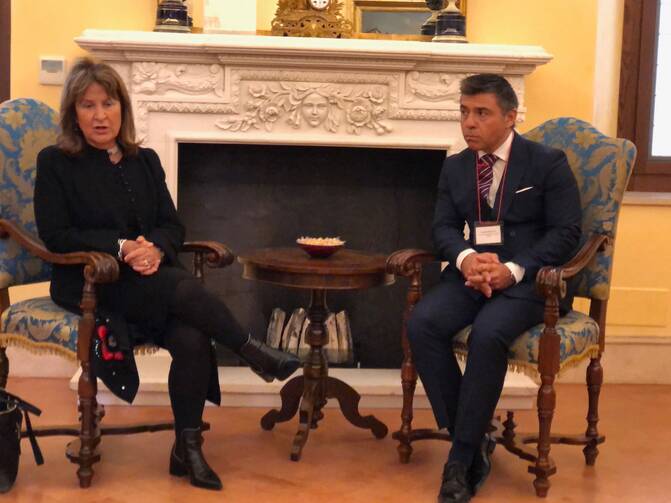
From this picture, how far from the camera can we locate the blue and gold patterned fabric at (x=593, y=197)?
3.27 metres

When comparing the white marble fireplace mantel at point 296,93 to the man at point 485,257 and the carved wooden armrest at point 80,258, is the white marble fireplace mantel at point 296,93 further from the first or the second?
the carved wooden armrest at point 80,258

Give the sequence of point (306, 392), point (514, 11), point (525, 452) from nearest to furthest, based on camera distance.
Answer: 1. point (525, 452)
2. point (306, 392)
3. point (514, 11)

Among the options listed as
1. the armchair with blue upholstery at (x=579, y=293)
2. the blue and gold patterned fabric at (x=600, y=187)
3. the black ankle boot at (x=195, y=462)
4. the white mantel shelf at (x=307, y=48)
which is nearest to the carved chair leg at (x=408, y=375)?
the armchair with blue upholstery at (x=579, y=293)

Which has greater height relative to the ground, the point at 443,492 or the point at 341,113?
the point at 341,113

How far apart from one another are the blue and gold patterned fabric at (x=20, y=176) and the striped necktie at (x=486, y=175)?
1.52 m

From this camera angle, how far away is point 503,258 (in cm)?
→ 333

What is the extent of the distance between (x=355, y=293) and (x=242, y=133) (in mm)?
984

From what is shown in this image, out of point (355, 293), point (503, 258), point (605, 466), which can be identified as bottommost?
point (605, 466)

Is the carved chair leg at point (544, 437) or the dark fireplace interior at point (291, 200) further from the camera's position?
the dark fireplace interior at point (291, 200)

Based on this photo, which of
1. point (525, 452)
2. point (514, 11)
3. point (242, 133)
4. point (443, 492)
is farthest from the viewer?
point (514, 11)

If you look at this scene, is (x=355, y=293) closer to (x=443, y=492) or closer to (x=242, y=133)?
(x=242, y=133)

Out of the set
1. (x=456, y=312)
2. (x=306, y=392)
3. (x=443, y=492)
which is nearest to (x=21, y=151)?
(x=306, y=392)

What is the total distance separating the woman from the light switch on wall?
107cm

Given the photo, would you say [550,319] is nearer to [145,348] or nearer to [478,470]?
[478,470]
